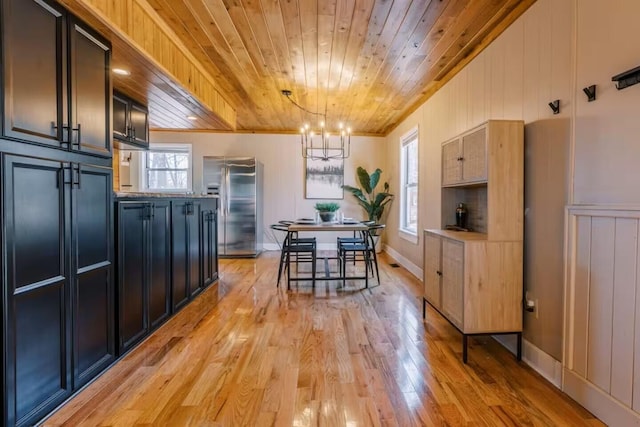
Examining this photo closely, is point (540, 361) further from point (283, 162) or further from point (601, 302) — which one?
point (283, 162)

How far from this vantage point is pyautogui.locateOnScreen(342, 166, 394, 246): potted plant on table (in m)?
6.24

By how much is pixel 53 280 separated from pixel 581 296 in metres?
2.80

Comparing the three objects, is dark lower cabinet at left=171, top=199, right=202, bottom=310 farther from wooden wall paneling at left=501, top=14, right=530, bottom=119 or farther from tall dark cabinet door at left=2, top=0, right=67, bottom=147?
wooden wall paneling at left=501, top=14, right=530, bottom=119

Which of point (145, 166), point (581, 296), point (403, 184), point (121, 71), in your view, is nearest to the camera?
point (581, 296)

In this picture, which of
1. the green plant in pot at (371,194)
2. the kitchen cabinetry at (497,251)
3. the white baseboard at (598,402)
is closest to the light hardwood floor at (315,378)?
the white baseboard at (598,402)

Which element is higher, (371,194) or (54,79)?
(54,79)

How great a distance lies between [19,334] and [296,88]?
3564 mm

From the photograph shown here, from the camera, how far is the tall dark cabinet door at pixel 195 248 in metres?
3.29

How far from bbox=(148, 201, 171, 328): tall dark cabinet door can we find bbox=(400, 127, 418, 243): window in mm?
3464

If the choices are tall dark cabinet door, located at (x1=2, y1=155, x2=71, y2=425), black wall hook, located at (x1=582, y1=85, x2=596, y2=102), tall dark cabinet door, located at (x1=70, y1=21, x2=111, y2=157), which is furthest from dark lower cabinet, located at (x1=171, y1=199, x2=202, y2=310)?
black wall hook, located at (x1=582, y1=85, x2=596, y2=102)

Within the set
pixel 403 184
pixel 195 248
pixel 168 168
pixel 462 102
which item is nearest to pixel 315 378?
pixel 195 248

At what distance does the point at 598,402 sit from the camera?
159 centimetres

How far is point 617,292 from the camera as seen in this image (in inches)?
59.4

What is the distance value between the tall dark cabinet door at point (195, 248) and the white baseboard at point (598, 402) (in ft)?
10.4
